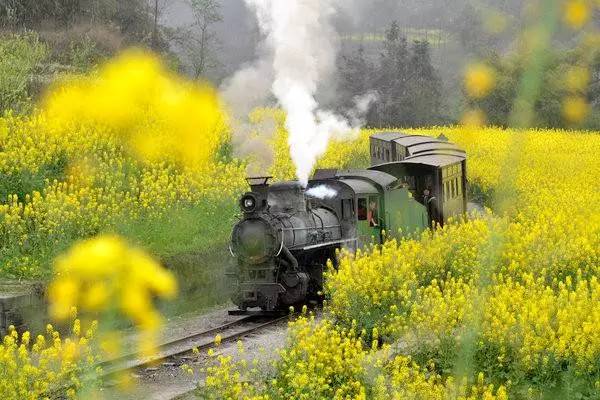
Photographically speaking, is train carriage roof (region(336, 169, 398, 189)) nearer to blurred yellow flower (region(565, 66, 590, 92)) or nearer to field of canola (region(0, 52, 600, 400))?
field of canola (region(0, 52, 600, 400))

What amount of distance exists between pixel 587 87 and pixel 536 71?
159ft

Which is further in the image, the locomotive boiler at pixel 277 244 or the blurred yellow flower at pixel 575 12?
the locomotive boiler at pixel 277 244

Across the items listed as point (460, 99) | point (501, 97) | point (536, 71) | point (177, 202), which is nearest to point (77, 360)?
point (536, 71)

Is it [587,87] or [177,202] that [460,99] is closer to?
[587,87]

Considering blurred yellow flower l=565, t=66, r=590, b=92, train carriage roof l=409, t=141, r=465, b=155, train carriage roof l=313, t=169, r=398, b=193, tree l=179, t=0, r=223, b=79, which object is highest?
tree l=179, t=0, r=223, b=79

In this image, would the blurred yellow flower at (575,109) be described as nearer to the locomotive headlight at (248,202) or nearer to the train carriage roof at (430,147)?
the train carriage roof at (430,147)

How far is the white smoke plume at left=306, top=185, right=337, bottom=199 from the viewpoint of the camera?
1570cm

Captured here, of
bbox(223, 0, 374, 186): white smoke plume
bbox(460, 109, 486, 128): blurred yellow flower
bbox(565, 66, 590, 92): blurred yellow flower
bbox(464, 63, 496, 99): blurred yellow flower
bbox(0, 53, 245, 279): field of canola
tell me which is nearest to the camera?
bbox(223, 0, 374, 186): white smoke plume

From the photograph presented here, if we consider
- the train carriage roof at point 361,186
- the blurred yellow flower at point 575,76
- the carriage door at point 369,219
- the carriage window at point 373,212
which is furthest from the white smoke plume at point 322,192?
the blurred yellow flower at point 575,76

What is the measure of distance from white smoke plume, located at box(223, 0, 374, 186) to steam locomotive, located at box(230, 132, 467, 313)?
70 cm

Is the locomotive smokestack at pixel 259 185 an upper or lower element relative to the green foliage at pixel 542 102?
lower

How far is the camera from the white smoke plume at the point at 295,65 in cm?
1313

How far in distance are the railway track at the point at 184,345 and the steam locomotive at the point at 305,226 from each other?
40 centimetres

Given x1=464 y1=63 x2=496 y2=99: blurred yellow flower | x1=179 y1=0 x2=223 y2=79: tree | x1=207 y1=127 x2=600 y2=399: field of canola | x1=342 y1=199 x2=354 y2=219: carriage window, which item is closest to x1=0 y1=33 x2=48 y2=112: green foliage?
x1=179 y1=0 x2=223 y2=79: tree
